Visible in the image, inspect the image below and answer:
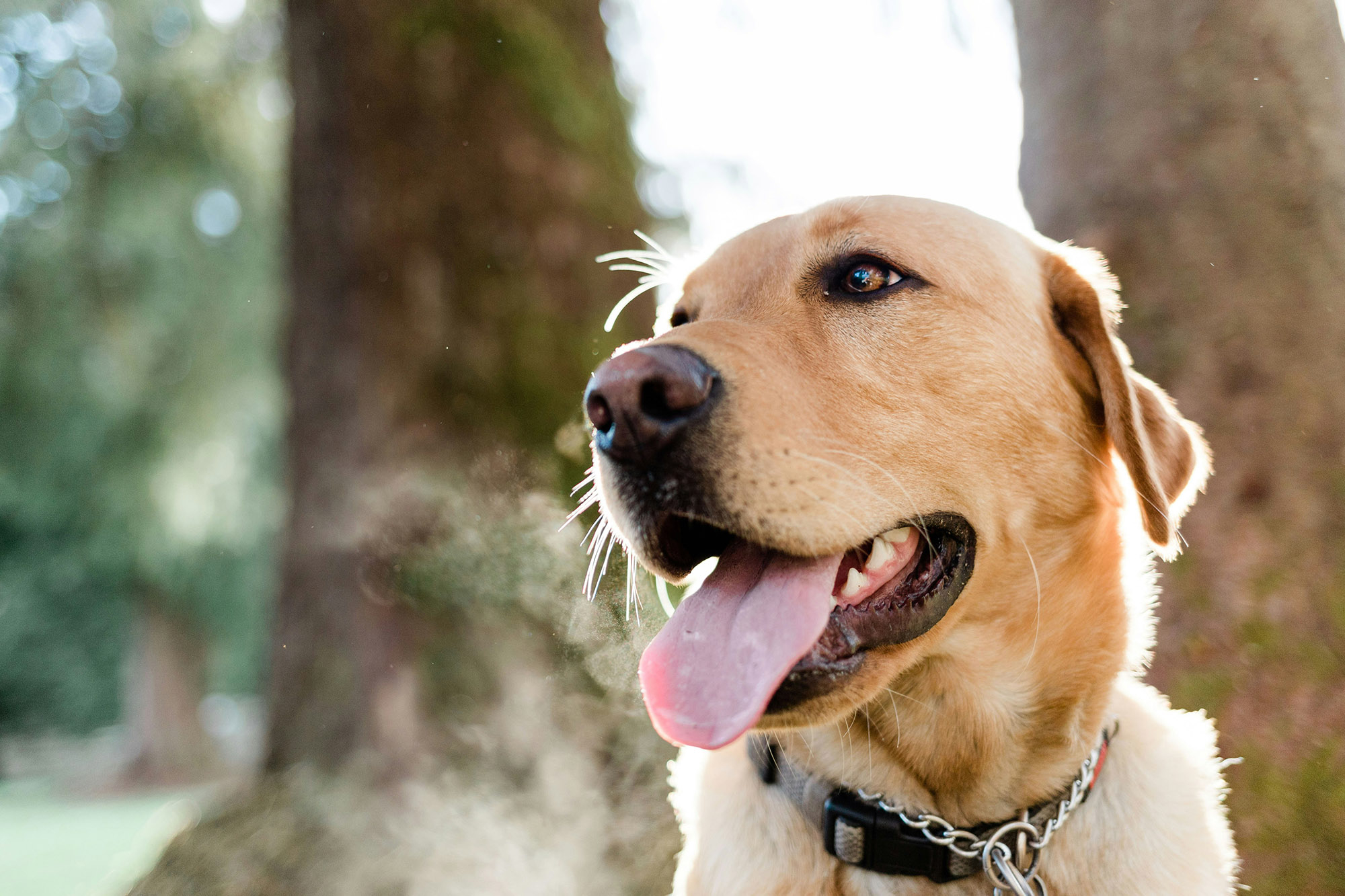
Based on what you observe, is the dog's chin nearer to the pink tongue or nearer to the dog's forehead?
the pink tongue

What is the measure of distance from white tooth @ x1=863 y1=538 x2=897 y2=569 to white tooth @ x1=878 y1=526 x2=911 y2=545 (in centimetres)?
1

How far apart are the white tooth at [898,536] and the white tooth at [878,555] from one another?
0.05 ft

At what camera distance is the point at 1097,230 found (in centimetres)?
384

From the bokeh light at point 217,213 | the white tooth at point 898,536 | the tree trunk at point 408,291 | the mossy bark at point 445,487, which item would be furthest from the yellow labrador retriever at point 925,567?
the bokeh light at point 217,213

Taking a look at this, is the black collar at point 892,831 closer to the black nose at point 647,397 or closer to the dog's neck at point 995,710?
the dog's neck at point 995,710

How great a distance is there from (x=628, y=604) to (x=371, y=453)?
5.59ft

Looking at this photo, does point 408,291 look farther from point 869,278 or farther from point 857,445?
point 857,445

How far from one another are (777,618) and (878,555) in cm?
36

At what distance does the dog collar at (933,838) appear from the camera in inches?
81.6

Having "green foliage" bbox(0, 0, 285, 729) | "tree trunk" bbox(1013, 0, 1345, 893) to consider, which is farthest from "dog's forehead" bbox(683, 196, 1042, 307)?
"green foliage" bbox(0, 0, 285, 729)

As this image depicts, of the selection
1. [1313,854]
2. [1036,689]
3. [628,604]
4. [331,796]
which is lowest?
[1313,854]

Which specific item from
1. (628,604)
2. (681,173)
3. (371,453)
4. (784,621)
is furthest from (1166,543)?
(681,173)

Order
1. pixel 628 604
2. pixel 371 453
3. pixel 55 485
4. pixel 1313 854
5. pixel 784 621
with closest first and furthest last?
pixel 784 621 < pixel 628 604 < pixel 1313 854 < pixel 371 453 < pixel 55 485

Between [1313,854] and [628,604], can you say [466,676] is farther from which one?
[1313,854]
